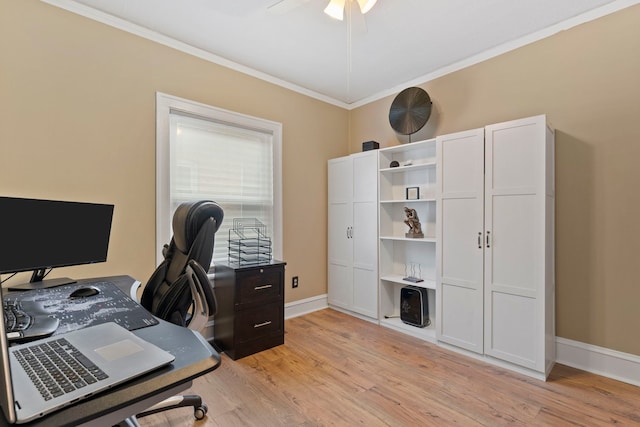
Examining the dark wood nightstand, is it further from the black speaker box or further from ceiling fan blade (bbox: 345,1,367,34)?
ceiling fan blade (bbox: 345,1,367,34)

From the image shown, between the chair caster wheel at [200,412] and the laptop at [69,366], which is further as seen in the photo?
the chair caster wheel at [200,412]

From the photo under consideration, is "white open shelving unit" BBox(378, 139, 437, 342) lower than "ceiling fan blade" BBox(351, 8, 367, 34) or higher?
lower

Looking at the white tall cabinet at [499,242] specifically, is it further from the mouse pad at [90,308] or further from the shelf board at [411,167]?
the mouse pad at [90,308]

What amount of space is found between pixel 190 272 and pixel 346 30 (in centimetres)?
230

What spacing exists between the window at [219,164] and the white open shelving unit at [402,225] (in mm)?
1186

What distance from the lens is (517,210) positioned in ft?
7.78

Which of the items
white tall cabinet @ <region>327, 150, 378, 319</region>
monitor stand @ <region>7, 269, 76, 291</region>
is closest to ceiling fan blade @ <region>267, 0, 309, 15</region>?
white tall cabinet @ <region>327, 150, 378, 319</region>

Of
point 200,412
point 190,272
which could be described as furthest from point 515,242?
point 200,412

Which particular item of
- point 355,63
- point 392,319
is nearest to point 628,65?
point 355,63

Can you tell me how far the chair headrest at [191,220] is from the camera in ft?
5.18

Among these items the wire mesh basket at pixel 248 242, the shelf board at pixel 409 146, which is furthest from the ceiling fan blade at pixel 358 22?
the wire mesh basket at pixel 248 242

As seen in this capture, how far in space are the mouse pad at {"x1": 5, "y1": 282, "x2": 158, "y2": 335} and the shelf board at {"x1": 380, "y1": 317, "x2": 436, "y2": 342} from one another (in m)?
2.54

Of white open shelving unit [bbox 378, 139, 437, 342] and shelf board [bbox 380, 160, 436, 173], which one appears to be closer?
shelf board [bbox 380, 160, 436, 173]

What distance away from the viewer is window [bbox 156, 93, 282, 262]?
2.68m
